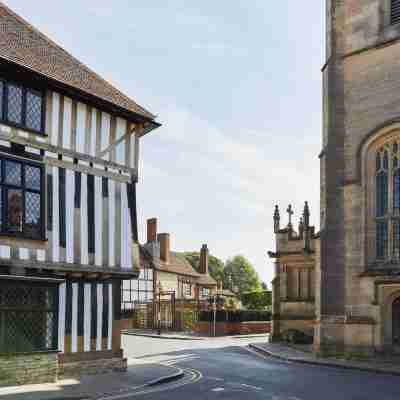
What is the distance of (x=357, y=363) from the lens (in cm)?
1934

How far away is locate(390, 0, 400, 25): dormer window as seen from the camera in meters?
21.4

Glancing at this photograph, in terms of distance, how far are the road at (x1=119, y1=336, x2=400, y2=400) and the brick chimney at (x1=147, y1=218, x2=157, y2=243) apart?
32451 millimetres

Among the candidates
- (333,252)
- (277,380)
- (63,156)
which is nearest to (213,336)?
(333,252)

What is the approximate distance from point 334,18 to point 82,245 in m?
14.4

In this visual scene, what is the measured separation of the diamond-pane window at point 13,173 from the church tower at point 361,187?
40.5 ft

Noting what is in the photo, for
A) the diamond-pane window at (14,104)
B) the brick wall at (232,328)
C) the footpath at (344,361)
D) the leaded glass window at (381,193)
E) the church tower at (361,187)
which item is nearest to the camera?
the diamond-pane window at (14,104)

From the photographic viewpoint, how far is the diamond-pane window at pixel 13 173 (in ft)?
44.3

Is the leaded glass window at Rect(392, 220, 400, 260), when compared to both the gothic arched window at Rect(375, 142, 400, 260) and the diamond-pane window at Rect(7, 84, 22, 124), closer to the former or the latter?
the gothic arched window at Rect(375, 142, 400, 260)

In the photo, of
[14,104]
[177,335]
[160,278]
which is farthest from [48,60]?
[160,278]

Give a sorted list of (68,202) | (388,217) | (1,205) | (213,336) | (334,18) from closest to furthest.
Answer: (1,205), (68,202), (388,217), (334,18), (213,336)

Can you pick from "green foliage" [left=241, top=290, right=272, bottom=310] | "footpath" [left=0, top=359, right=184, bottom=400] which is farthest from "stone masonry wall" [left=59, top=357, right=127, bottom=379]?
"green foliage" [left=241, top=290, right=272, bottom=310]

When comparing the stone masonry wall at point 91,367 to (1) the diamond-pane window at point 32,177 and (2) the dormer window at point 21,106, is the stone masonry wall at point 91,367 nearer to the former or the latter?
(1) the diamond-pane window at point 32,177

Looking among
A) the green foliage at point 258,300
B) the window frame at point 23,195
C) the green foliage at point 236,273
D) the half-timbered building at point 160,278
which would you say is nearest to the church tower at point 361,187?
the window frame at point 23,195

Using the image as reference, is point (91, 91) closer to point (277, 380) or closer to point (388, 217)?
point (277, 380)
